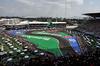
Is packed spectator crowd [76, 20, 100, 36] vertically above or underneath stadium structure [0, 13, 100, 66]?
above

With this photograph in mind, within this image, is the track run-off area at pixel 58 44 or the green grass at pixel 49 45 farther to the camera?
the green grass at pixel 49 45

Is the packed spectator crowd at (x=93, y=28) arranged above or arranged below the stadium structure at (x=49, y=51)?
above

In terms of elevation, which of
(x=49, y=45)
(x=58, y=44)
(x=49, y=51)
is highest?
(x=58, y=44)

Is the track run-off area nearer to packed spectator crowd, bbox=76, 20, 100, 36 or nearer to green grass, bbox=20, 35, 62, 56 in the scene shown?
green grass, bbox=20, 35, 62, 56

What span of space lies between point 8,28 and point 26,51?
4726 centimetres

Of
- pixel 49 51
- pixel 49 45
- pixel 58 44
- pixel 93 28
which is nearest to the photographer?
pixel 49 51

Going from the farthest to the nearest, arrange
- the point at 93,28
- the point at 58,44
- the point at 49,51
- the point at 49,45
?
1. the point at 93,28
2. the point at 58,44
3. the point at 49,45
4. the point at 49,51

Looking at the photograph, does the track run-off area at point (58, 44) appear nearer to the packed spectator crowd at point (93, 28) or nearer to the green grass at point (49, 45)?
the green grass at point (49, 45)

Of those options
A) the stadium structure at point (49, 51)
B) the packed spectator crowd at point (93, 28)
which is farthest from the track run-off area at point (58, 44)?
the packed spectator crowd at point (93, 28)

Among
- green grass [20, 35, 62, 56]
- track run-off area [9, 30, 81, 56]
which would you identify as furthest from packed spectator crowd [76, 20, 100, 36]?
green grass [20, 35, 62, 56]

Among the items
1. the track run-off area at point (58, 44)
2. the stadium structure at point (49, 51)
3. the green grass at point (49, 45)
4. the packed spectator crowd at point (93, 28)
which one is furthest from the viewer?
the packed spectator crowd at point (93, 28)

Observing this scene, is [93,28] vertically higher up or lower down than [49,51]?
higher up

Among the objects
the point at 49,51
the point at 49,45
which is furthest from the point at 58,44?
the point at 49,51

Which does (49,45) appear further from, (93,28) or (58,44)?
(93,28)
